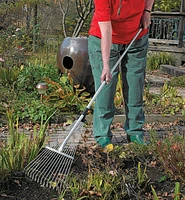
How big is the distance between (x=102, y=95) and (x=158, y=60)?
7.54m

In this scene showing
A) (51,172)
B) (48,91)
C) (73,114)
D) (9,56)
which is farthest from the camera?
(9,56)

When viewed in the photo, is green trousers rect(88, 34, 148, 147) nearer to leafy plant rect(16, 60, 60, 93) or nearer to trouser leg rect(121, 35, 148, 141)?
trouser leg rect(121, 35, 148, 141)

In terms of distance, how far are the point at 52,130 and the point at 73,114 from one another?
63 cm

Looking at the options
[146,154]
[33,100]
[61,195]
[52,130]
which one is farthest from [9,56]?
[61,195]

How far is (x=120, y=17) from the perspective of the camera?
10.5 feet

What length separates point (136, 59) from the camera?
3.47 meters

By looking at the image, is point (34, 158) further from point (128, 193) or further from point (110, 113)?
point (110, 113)

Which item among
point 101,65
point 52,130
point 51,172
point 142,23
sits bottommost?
point 52,130

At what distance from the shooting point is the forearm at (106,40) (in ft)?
10.0

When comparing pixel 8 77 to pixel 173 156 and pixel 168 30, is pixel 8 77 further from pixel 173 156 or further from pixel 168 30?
pixel 168 30

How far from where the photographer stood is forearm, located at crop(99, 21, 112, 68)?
305 centimetres

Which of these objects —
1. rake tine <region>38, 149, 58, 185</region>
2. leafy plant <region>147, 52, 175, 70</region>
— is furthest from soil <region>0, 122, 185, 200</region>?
leafy plant <region>147, 52, 175, 70</region>

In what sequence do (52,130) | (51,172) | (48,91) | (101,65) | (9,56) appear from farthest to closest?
1. (9,56)
2. (48,91)
3. (52,130)
4. (101,65)
5. (51,172)

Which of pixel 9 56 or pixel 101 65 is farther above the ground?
pixel 101 65
